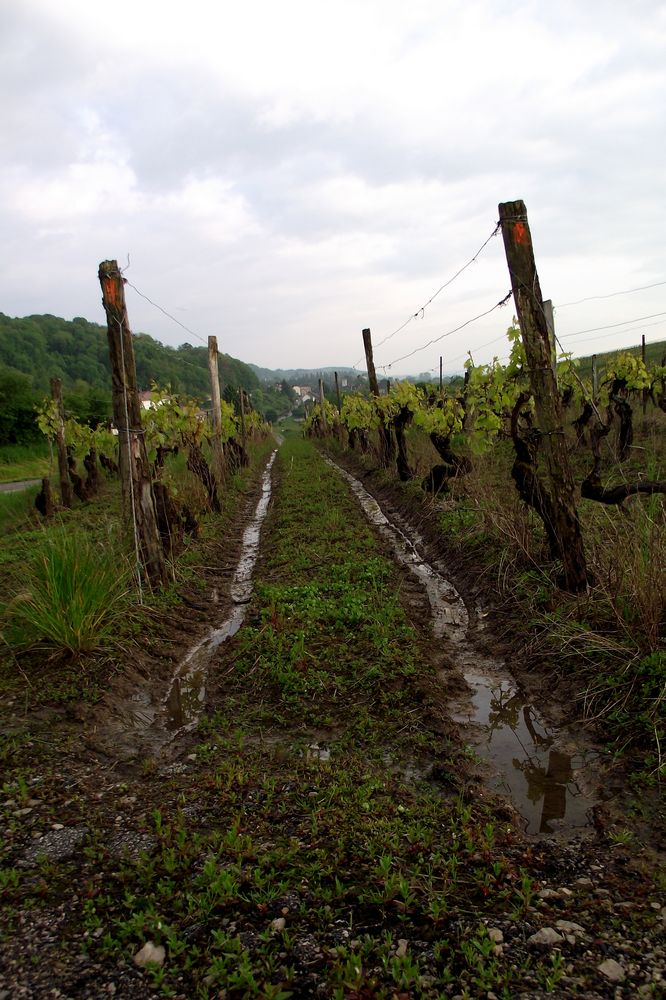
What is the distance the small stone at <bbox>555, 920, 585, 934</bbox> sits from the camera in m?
2.40

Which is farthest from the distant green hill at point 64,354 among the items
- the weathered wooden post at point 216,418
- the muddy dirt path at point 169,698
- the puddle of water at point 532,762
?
the puddle of water at point 532,762

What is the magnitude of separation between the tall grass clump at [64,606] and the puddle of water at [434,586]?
328cm

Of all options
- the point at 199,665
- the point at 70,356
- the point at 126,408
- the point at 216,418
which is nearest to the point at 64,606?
the point at 199,665

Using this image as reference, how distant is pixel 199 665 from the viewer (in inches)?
228

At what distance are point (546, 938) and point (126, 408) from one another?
6013 millimetres

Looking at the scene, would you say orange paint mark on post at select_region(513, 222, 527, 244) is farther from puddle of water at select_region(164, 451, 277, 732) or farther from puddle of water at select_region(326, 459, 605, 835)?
puddle of water at select_region(164, 451, 277, 732)

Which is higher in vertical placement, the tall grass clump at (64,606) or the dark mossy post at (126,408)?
the dark mossy post at (126,408)

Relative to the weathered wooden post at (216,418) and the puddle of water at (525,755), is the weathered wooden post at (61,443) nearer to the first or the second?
the weathered wooden post at (216,418)

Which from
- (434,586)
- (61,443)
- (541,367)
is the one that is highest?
(61,443)

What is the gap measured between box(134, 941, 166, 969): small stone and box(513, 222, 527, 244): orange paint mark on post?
5.73 metres

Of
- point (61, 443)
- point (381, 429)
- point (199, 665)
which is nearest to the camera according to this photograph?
point (199, 665)

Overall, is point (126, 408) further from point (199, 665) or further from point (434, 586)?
point (434, 586)

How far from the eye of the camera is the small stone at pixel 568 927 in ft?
7.89

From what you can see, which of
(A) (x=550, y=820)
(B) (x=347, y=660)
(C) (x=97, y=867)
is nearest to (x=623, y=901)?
(A) (x=550, y=820)
